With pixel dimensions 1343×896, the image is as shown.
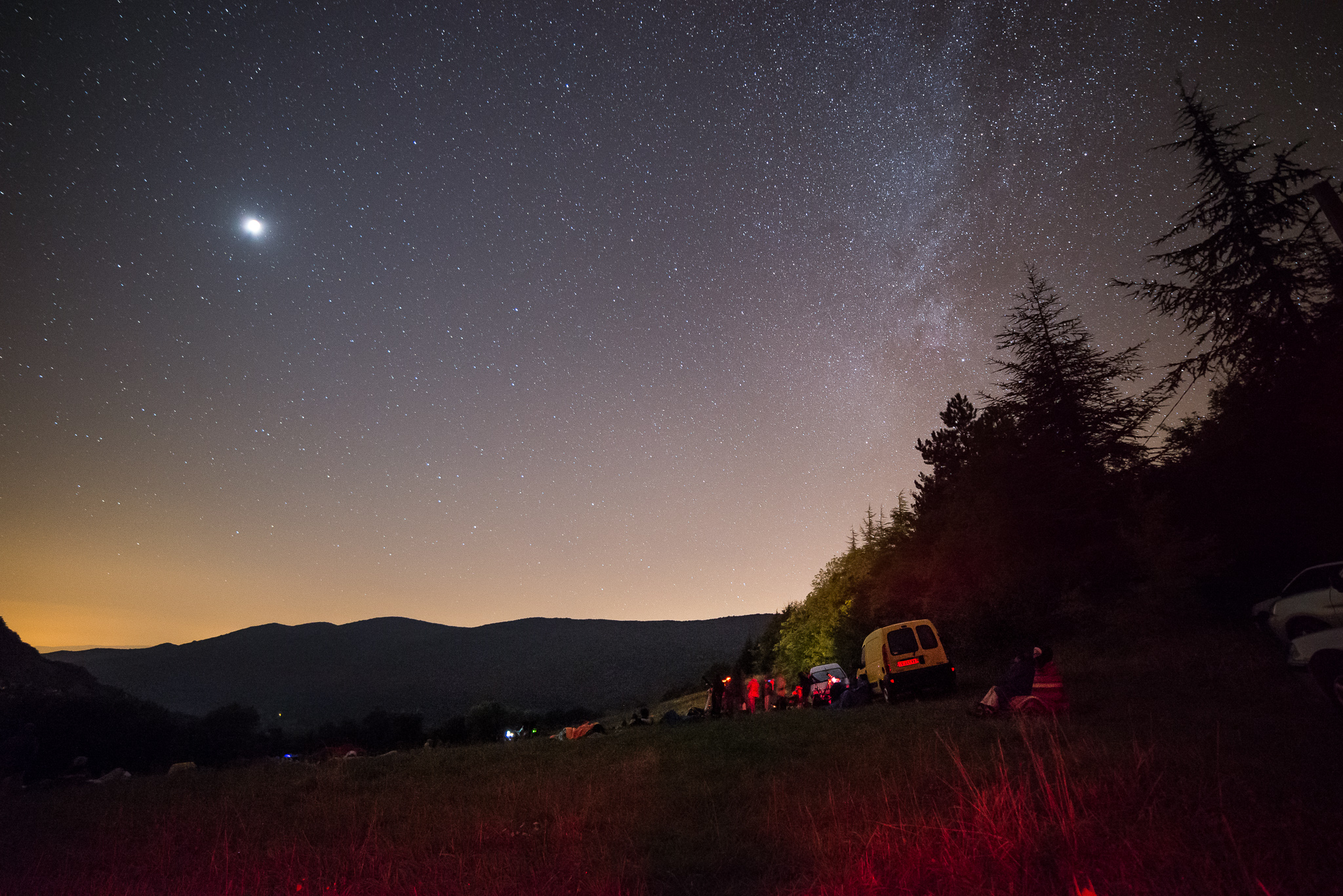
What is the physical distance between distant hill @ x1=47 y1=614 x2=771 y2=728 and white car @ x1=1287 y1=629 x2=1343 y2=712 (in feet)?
293

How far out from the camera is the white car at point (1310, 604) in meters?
9.52

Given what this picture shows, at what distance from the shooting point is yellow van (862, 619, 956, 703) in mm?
18188

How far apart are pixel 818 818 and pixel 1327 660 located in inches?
290

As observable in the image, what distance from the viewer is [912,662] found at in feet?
60.4

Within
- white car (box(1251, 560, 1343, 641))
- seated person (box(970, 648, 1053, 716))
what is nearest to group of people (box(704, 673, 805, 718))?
seated person (box(970, 648, 1053, 716))

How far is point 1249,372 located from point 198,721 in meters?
77.2

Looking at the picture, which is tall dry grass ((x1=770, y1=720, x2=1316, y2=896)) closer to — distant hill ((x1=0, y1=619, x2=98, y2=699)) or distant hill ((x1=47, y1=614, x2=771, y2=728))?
distant hill ((x1=0, y1=619, x2=98, y2=699))

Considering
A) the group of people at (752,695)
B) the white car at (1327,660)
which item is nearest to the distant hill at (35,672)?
the group of people at (752,695)

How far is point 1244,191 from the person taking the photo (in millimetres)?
19188

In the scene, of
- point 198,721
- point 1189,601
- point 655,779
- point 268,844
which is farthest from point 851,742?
point 198,721

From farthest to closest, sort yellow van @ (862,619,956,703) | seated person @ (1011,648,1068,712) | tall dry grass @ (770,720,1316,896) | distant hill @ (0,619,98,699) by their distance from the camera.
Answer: distant hill @ (0,619,98,699), yellow van @ (862,619,956,703), seated person @ (1011,648,1068,712), tall dry grass @ (770,720,1316,896)

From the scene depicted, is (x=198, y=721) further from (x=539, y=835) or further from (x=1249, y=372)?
(x=1249, y=372)

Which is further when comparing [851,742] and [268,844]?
[851,742]

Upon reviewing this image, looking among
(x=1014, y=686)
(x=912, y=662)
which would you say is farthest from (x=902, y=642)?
(x=1014, y=686)
